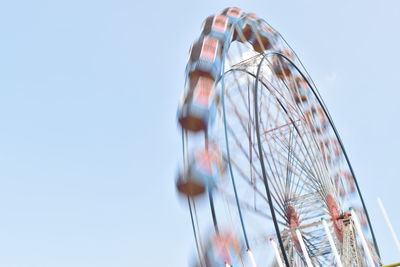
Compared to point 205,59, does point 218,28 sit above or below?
above

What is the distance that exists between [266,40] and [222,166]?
437 cm

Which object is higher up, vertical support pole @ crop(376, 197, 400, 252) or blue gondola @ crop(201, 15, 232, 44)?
blue gondola @ crop(201, 15, 232, 44)

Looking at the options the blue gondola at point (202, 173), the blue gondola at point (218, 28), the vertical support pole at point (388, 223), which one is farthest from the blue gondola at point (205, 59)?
the vertical support pole at point (388, 223)

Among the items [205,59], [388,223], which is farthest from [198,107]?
[388,223]

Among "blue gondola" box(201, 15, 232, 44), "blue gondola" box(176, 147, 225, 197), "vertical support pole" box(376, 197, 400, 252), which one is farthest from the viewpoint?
"blue gondola" box(201, 15, 232, 44)

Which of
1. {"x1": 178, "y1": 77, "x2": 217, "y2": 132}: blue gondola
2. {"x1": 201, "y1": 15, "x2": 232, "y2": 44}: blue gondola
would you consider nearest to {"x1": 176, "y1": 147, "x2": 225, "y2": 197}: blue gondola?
{"x1": 178, "y1": 77, "x2": 217, "y2": 132}: blue gondola

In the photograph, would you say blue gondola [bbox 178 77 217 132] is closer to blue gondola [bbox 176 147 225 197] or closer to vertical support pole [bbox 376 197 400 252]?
blue gondola [bbox 176 147 225 197]

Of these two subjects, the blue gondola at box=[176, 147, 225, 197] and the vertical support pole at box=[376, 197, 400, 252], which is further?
the blue gondola at box=[176, 147, 225, 197]

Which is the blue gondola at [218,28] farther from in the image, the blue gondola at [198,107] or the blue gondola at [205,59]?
the blue gondola at [198,107]

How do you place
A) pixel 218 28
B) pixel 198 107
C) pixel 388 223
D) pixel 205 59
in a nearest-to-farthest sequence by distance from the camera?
pixel 388 223
pixel 198 107
pixel 205 59
pixel 218 28

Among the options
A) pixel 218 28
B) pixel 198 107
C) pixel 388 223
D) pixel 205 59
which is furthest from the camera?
pixel 218 28

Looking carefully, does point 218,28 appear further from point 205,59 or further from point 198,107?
point 198,107

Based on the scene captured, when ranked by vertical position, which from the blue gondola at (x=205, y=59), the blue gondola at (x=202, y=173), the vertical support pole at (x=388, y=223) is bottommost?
the vertical support pole at (x=388, y=223)

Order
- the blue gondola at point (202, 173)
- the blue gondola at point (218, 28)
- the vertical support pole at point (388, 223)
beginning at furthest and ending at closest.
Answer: the blue gondola at point (218, 28) → the blue gondola at point (202, 173) → the vertical support pole at point (388, 223)
